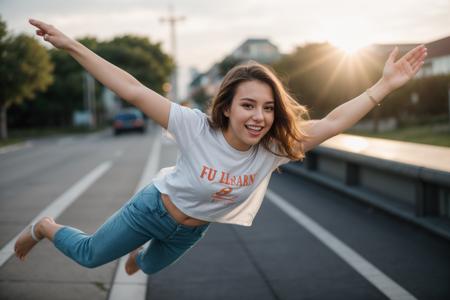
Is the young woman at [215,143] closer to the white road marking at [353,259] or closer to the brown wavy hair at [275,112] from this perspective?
the brown wavy hair at [275,112]

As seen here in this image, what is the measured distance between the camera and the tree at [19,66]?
103ft

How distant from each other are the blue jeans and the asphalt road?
34.0 inches

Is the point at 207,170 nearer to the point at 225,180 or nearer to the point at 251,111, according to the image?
the point at 225,180

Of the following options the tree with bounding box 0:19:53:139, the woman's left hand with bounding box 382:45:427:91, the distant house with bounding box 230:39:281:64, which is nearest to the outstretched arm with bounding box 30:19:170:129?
the woman's left hand with bounding box 382:45:427:91

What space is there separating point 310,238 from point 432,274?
1689 mm

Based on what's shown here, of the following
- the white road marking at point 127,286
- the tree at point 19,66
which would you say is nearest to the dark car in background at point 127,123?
the tree at point 19,66

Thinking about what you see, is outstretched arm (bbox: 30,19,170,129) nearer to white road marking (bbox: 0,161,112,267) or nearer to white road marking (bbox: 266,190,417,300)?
white road marking (bbox: 266,190,417,300)

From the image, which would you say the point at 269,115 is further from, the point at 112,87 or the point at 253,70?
the point at 112,87

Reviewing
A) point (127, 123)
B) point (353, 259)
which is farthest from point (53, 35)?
point (127, 123)

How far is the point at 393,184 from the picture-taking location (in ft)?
24.4

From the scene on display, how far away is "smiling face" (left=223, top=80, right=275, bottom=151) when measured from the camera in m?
2.98

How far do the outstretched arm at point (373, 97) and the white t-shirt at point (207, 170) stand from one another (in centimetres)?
32

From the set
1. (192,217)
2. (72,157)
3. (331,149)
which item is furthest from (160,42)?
(192,217)

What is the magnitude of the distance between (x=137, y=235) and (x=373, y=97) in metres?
1.68
